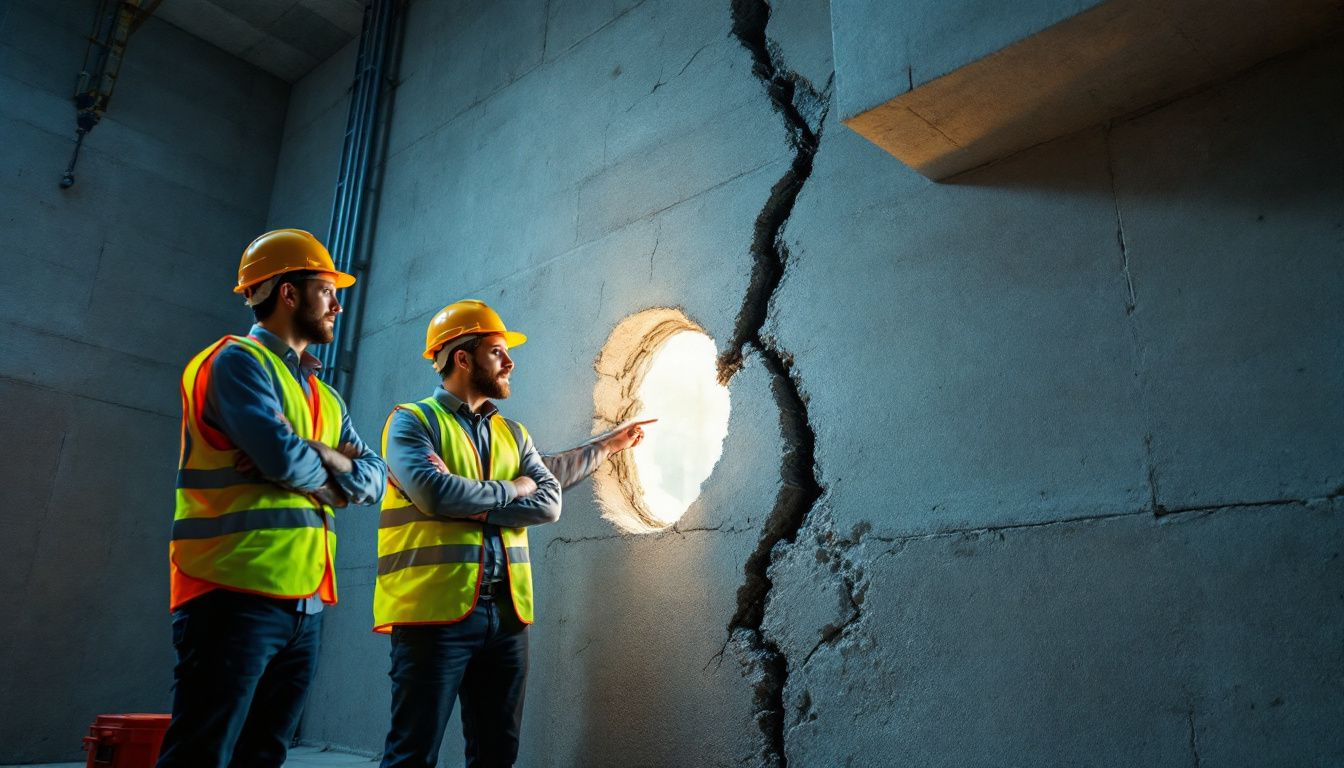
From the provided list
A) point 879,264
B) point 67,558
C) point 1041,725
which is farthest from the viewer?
point 67,558

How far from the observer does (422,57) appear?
4652mm

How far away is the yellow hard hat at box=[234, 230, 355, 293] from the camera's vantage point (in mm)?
2172

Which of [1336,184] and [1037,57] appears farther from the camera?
[1037,57]

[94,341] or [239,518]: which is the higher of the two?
[94,341]

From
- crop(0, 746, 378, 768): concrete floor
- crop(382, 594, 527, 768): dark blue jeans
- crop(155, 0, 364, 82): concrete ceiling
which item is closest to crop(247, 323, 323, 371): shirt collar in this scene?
crop(382, 594, 527, 768): dark blue jeans

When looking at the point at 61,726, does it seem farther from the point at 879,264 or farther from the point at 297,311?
the point at 879,264

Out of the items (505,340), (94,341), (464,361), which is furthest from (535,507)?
(94,341)

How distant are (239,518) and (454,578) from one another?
570 mm

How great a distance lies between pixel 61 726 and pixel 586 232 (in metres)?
3.32

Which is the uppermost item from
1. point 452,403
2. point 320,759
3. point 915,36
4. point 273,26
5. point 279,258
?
point 273,26

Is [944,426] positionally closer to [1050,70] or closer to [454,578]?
[1050,70]

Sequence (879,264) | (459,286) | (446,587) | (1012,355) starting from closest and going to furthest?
1. (1012,355)
2. (446,587)
3. (879,264)
4. (459,286)

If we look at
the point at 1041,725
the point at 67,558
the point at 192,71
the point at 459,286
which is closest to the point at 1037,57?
the point at 1041,725

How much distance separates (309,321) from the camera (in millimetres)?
2141
